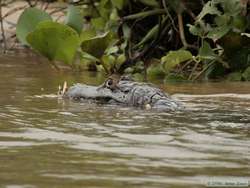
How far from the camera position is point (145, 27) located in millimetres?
8211

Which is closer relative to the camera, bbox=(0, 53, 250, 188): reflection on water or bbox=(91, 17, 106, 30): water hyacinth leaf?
bbox=(0, 53, 250, 188): reflection on water

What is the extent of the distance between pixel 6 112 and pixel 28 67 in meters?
3.49

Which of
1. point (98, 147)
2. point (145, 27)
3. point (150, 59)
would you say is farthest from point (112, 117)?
point (145, 27)

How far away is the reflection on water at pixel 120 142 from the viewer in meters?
2.69

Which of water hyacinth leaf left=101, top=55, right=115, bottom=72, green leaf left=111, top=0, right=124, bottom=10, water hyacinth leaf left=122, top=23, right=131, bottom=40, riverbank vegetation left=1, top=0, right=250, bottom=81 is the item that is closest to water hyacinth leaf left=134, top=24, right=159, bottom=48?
riverbank vegetation left=1, top=0, right=250, bottom=81

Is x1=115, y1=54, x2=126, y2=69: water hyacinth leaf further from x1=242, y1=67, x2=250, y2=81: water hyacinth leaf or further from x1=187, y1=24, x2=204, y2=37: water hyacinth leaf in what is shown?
x1=242, y1=67, x2=250, y2=81: water hyacinth leaf

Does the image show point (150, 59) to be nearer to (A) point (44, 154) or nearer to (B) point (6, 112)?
(B) point (6, 112)

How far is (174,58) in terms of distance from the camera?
255 inches

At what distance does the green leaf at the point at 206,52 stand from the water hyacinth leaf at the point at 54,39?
3.56ft

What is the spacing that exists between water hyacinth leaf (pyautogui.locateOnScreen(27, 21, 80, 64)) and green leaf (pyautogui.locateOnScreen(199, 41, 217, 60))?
109 centimetres

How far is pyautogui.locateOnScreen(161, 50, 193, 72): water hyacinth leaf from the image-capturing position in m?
6.36

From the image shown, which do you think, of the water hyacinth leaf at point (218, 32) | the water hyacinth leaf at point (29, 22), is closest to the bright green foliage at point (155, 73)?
the water hyacinth leaf at point (218, 32)

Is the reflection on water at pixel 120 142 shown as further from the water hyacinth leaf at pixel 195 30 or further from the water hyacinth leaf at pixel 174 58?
the water hyacinth leaf at pixel 195 30

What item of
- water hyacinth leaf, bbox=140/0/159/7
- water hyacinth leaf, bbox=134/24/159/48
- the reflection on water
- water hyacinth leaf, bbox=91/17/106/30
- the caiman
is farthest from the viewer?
water hyacinth leaf, bbox=91/17/106/30
